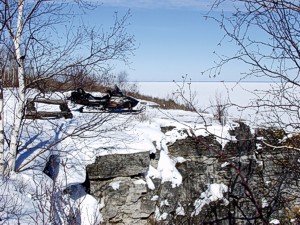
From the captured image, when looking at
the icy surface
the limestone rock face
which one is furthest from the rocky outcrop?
the icy surface

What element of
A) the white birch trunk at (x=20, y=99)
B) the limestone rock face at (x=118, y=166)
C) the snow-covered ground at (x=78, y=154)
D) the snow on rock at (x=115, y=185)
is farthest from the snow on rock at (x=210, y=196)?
the white birch trunk at (x=20, y=99)

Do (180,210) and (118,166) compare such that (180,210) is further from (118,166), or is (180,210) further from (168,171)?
(118,166)

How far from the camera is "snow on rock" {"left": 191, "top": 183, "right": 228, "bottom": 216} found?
7.87 meters

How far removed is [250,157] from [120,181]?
350 cm

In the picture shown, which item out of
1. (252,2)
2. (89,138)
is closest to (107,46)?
(89,138)

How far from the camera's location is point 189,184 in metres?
7.96

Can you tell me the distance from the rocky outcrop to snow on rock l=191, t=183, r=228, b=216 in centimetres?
2

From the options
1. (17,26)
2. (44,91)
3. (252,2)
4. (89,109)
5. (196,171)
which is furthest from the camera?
(89,109)

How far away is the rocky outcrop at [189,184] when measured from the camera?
682 cm

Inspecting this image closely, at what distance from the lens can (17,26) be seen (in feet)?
18.4

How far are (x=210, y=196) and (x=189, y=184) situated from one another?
1.93ft

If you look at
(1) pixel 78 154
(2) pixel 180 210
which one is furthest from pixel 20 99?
(2) pixel 180 210

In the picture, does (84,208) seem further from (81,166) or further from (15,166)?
(15,166)

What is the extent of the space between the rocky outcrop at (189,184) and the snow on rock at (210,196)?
2 centimetres
